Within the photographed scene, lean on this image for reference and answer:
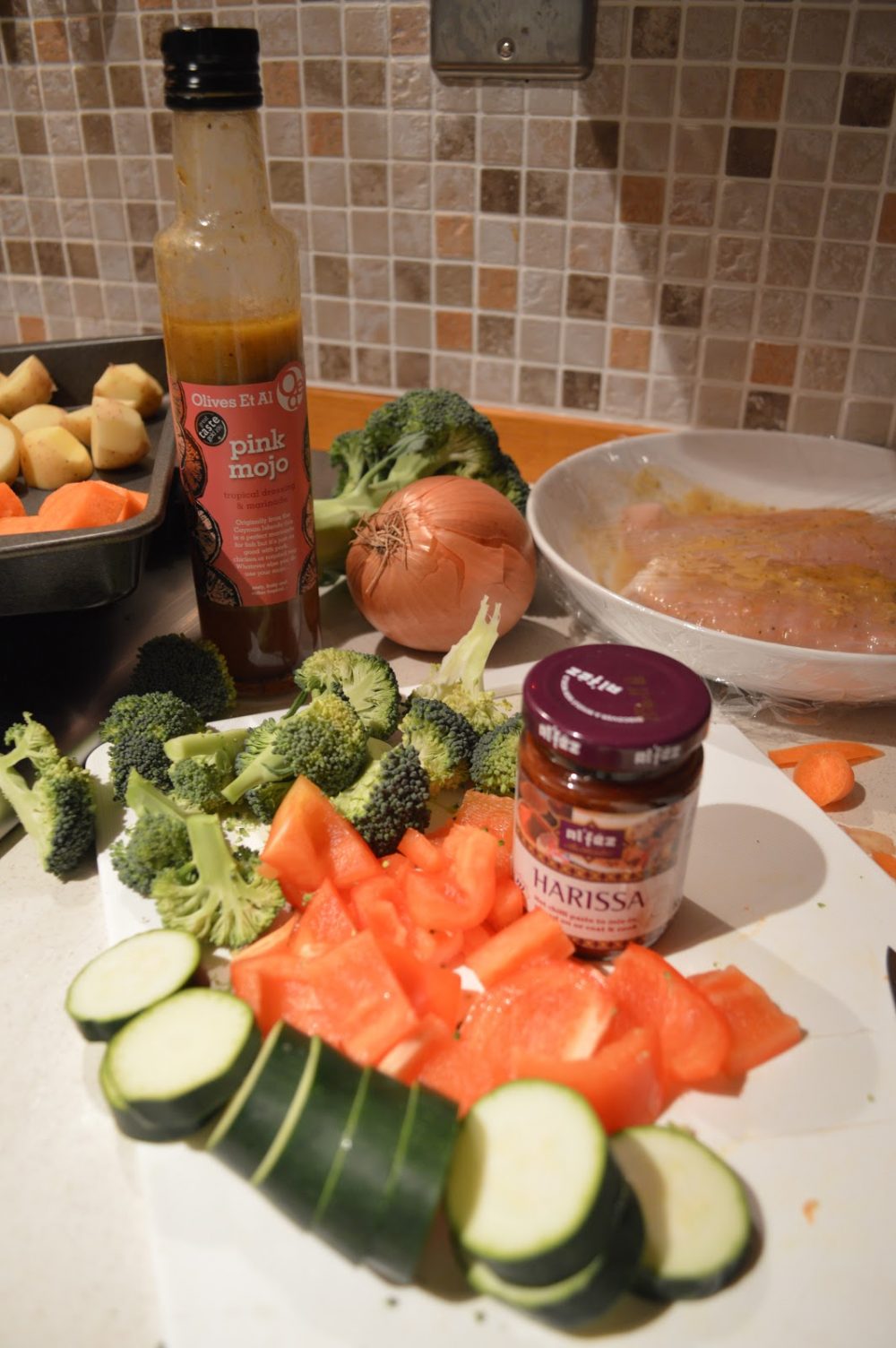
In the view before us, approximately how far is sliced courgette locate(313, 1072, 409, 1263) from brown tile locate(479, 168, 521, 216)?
131cm

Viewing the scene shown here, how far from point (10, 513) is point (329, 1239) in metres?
0.86

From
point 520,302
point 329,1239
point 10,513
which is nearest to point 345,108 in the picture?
point 520,302

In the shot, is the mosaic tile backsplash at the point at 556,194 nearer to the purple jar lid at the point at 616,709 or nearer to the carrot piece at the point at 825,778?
the carrot piece at the point at 825,778

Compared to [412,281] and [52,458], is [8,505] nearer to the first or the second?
[52,458]

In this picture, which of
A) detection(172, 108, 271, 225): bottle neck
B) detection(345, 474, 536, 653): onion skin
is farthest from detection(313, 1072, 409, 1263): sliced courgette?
detection(172, 108, 271, 225): bottle neck

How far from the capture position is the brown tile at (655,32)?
4.24 feet

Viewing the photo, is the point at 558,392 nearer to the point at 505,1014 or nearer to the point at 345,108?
the point at 345,108

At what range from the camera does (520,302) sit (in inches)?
60.6

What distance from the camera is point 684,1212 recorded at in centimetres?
59

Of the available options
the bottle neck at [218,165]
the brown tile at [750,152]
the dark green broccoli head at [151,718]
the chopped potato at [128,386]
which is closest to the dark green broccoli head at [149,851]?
the dark green broccoli head at [151,718]

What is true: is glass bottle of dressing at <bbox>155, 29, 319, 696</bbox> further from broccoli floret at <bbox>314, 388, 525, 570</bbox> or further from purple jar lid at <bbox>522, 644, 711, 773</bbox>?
purple jar lid at <bbox>522, 644, 711, 773</bbox>

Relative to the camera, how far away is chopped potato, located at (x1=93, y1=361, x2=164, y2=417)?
1.38 metres

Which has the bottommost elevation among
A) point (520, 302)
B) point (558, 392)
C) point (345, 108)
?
point (558, 392)

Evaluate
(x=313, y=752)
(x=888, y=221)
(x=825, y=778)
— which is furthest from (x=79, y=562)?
(x=888, y=221)
